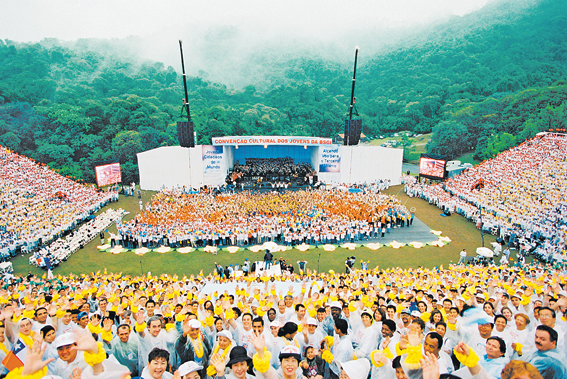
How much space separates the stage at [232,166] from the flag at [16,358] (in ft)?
77.4

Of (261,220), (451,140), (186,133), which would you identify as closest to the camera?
(261,220)

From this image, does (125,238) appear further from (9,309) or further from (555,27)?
(555,27)

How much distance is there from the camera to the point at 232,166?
34.7 metres

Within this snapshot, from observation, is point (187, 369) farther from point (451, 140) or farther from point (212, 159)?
point (451, 140)

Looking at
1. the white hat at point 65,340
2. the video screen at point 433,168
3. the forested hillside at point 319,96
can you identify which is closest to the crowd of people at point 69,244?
the white hat at point 65,340

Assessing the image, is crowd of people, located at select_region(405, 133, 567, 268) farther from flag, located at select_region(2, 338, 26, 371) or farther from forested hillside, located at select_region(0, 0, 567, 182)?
flag, located at select_region(2, 338, 26, 371)

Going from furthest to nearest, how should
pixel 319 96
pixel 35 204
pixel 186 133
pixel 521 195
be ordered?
pixel 319 96
pixel 521 195
pixel 35 204
pixel 186 133

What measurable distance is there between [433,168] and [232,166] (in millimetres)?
21264

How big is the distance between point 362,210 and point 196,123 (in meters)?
37.7

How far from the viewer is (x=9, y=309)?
16.1ft

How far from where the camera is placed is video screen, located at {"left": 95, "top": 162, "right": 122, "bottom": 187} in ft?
88.5

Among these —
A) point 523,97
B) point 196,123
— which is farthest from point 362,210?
point 523,97

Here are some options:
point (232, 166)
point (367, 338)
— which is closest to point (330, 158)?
point (232, 166)

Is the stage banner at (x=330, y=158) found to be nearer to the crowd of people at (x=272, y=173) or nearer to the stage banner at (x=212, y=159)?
the crowd of people at (x=272, y=173)
